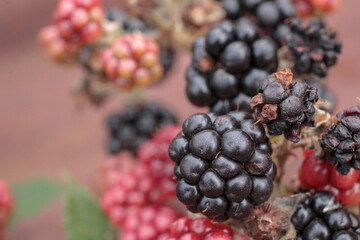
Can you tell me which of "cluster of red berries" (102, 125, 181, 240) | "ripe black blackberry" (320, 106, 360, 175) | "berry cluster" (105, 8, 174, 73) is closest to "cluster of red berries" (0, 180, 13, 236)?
"cluster of red berries" (102, 125, 181, 240)

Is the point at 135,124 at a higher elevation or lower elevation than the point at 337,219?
higher

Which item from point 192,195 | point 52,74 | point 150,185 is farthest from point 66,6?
point 52,74

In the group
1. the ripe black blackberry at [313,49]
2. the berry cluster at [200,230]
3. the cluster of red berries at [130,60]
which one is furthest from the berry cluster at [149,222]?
the ripe black blackberry at [313,49]

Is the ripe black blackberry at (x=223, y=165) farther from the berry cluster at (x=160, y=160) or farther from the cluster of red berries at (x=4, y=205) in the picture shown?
the cluster of red berries at (x=4, y=205)

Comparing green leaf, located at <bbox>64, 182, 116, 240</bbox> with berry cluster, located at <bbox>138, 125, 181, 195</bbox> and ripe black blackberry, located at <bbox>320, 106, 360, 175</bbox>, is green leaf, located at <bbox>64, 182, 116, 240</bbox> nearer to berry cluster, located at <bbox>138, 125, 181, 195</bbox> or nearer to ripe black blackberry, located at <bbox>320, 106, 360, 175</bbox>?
berry cluster, located at <bbox>138, 125, 181, 195</bbox>

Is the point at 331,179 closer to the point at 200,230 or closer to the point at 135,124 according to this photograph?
the point at 200,230

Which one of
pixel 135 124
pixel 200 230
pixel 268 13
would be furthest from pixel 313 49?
pixel 135 124
